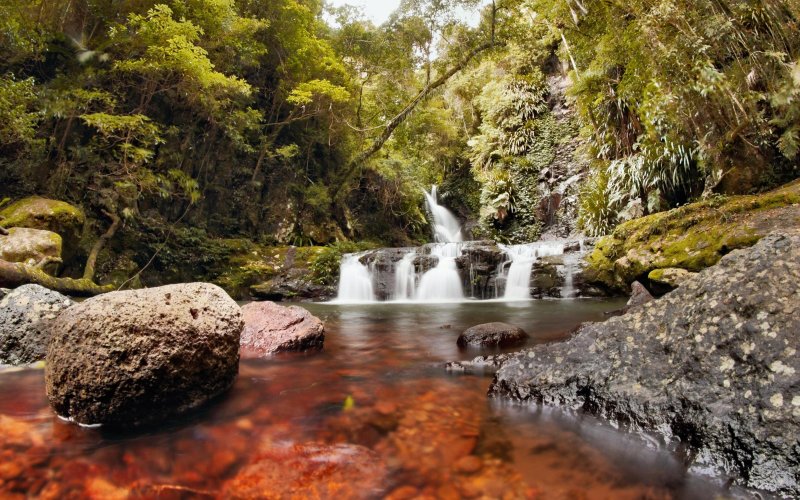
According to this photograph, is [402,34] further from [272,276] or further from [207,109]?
[272,276]

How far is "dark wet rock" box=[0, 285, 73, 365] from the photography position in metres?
3.69

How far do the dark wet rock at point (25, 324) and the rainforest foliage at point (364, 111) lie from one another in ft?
20.5

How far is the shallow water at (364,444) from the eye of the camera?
1755 millimetres

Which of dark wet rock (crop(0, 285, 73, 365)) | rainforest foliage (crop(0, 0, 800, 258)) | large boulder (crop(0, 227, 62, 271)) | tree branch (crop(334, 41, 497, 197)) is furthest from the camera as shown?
tree branch (crop(334, 41, 497, 197))

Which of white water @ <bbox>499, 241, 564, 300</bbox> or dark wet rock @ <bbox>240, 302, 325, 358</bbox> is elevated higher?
white water @ <bbox>499, 241, 564, 300</bbox>

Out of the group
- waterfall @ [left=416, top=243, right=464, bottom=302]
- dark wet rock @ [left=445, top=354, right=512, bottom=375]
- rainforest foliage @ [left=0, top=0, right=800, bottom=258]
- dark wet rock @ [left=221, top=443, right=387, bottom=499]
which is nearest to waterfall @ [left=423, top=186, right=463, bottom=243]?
rainforest foliage @ [left=0, top=0, right=800, bottom=258]

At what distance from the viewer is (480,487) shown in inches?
69.1

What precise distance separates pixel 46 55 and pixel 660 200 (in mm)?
15507

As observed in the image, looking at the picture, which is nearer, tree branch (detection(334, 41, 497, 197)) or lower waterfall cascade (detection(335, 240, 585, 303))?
lower waterfall cascade (detection(335, 240, 585, 303))

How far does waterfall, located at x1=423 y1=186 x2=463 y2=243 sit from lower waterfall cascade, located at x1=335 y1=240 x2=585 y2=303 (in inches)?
351

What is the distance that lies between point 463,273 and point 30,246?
31.3 feet

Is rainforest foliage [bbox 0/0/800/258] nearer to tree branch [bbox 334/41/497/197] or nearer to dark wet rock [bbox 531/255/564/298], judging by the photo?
tree branch [bbox 334/41/497/197]

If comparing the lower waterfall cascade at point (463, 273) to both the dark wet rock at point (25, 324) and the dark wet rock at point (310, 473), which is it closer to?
the dark wet rock at point (25, 324)

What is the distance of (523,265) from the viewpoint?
35.6ft
